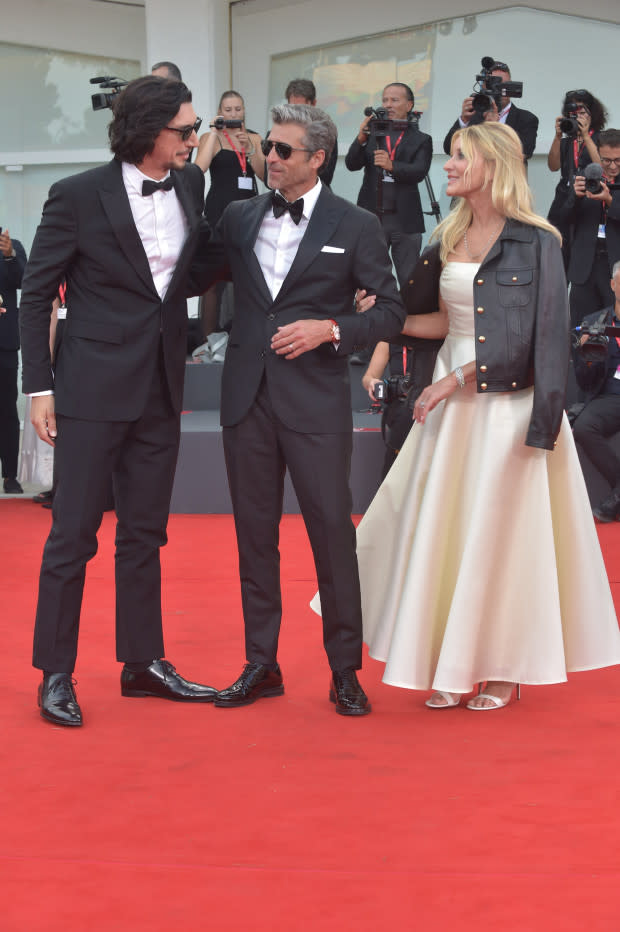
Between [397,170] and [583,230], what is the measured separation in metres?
1.17

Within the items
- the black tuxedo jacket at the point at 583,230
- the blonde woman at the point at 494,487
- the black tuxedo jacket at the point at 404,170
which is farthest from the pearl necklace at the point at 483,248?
the black tuxedo jacket at the point at 404,170

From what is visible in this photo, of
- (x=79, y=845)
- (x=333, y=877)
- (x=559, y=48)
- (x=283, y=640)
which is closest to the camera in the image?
(x=333, y=877)

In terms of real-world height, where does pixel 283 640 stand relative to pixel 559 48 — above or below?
below

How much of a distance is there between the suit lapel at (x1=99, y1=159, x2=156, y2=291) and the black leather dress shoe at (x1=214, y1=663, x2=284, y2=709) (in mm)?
1105

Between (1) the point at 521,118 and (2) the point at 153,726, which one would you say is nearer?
(2) the point at 153,726

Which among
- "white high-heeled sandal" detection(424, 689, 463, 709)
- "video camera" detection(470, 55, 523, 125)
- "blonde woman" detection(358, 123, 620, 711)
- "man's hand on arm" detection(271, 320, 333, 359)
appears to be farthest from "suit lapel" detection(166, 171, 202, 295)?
"video camera" detection(470, 55, 523, 125)

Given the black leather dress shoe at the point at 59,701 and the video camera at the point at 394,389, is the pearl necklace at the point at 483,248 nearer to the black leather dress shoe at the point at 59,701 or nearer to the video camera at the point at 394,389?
the black leather dress shoe at the point at 59,701

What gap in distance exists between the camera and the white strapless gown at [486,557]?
2.84 metres

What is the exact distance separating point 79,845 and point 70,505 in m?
0.94

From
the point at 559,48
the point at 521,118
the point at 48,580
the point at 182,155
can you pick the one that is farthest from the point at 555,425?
the point at 559,48

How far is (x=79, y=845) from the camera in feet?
6.84

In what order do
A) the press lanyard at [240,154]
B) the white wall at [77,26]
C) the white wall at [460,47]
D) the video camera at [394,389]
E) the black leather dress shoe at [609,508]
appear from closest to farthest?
the video camera at [394,389] < the black leather dress shoe at [609,508] < the press lanyard at [240,154] < the white wall at [460,47] < the white wall at [77,26]

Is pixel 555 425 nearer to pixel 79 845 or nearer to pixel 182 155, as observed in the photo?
pixel 182 155

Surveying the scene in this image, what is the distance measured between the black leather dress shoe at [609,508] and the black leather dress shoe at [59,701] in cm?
353
